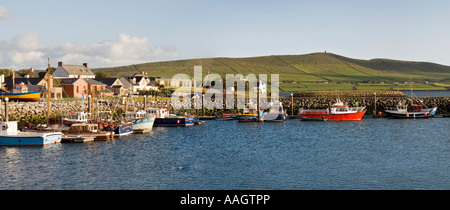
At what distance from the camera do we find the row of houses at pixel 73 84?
3489 inches

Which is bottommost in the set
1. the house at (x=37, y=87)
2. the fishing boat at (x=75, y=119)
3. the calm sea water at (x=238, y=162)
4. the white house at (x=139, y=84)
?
the calm sea water at (x=238, y=162)

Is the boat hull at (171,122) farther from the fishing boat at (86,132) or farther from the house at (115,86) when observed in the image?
the house at (115,86)

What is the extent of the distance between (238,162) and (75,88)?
66.9 metres

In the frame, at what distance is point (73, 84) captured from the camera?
95.4 m

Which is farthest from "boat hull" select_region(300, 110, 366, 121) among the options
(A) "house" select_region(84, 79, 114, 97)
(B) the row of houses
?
(A) "house" select_region(84, 79, 114, 97)

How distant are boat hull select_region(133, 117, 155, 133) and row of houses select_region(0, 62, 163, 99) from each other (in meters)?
14.5

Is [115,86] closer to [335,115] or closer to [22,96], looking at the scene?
[22,96]

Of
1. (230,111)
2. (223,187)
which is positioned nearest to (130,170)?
(223,187)

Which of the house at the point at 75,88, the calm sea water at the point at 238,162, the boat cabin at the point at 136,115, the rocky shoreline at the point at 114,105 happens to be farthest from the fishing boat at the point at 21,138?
the house at the point at 75,88

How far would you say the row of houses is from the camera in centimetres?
8862

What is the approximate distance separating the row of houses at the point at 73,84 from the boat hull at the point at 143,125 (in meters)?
14.5

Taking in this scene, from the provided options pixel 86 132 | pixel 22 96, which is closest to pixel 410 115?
pixel 86 132
